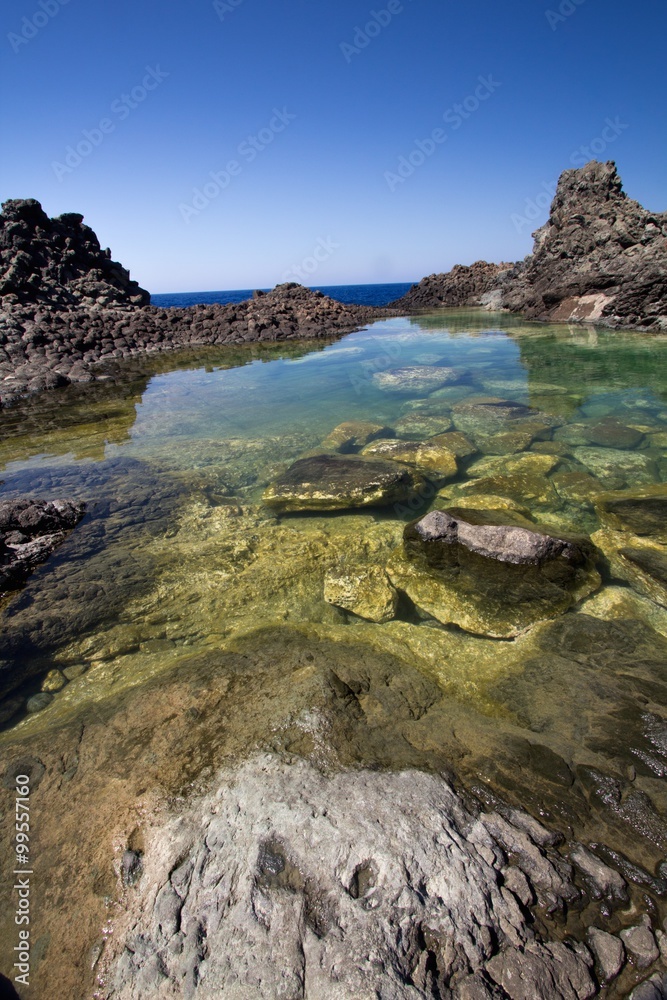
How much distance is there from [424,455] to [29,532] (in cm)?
687

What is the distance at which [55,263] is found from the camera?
36594mm

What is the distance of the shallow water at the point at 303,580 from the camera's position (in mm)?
3236

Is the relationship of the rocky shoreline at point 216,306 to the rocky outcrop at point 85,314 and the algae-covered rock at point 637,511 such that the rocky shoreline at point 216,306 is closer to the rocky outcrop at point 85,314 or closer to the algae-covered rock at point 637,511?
the rocky outcrop at point 85,314

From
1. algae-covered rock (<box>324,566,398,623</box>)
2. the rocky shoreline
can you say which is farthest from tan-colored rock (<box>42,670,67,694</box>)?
the rocky shoreline

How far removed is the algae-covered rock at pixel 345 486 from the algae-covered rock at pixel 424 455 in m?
0.60

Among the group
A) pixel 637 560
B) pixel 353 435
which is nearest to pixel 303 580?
pixel 637 560

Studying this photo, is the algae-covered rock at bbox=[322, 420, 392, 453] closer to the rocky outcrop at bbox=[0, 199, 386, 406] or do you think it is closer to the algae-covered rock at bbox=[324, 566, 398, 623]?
the algae-covered rock at bbox=[324, 566, 398, 623]

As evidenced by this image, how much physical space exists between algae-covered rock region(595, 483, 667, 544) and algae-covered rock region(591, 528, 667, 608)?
0.16 metres

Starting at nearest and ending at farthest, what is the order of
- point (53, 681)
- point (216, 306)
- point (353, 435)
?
point (53, 681) → point (353, 435) → point (216, 306)

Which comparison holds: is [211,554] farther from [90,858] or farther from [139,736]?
[90,858]

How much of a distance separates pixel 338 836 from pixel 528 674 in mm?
2250

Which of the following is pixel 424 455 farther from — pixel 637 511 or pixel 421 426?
pixel 637 511

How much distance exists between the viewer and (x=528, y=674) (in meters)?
3.85

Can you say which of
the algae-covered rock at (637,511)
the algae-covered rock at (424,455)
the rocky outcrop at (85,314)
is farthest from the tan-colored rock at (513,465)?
the rocky outcrop at (85,314)
